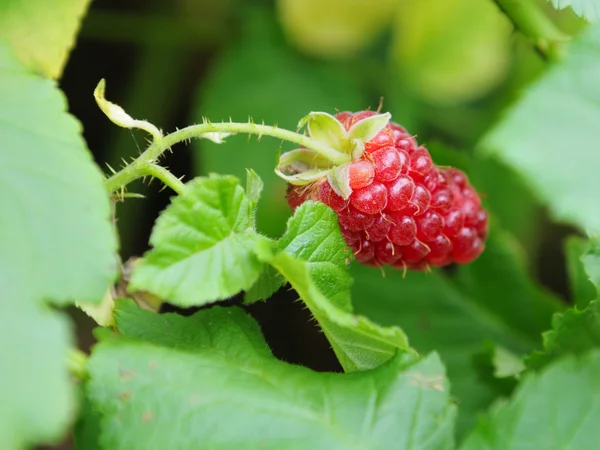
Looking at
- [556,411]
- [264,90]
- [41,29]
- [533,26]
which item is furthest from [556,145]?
[264,90]

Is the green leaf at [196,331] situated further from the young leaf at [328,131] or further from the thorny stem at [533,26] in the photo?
the thorny stem at [533,26]

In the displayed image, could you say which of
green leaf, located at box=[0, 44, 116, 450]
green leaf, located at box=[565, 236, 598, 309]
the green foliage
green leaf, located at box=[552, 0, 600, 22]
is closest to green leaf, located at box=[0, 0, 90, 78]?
the green foliage

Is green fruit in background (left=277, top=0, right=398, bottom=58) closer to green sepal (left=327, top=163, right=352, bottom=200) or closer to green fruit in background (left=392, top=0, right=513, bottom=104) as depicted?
green fruit in background (left=392, top=0, right=513, bottom=104)

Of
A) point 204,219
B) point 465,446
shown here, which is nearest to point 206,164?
point 204,219

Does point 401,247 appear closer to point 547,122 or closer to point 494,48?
point 547,122

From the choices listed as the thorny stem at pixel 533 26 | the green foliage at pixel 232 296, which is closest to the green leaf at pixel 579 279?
the green foliage at pixel 232 296

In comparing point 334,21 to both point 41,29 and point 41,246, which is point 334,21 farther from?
point 41,246
